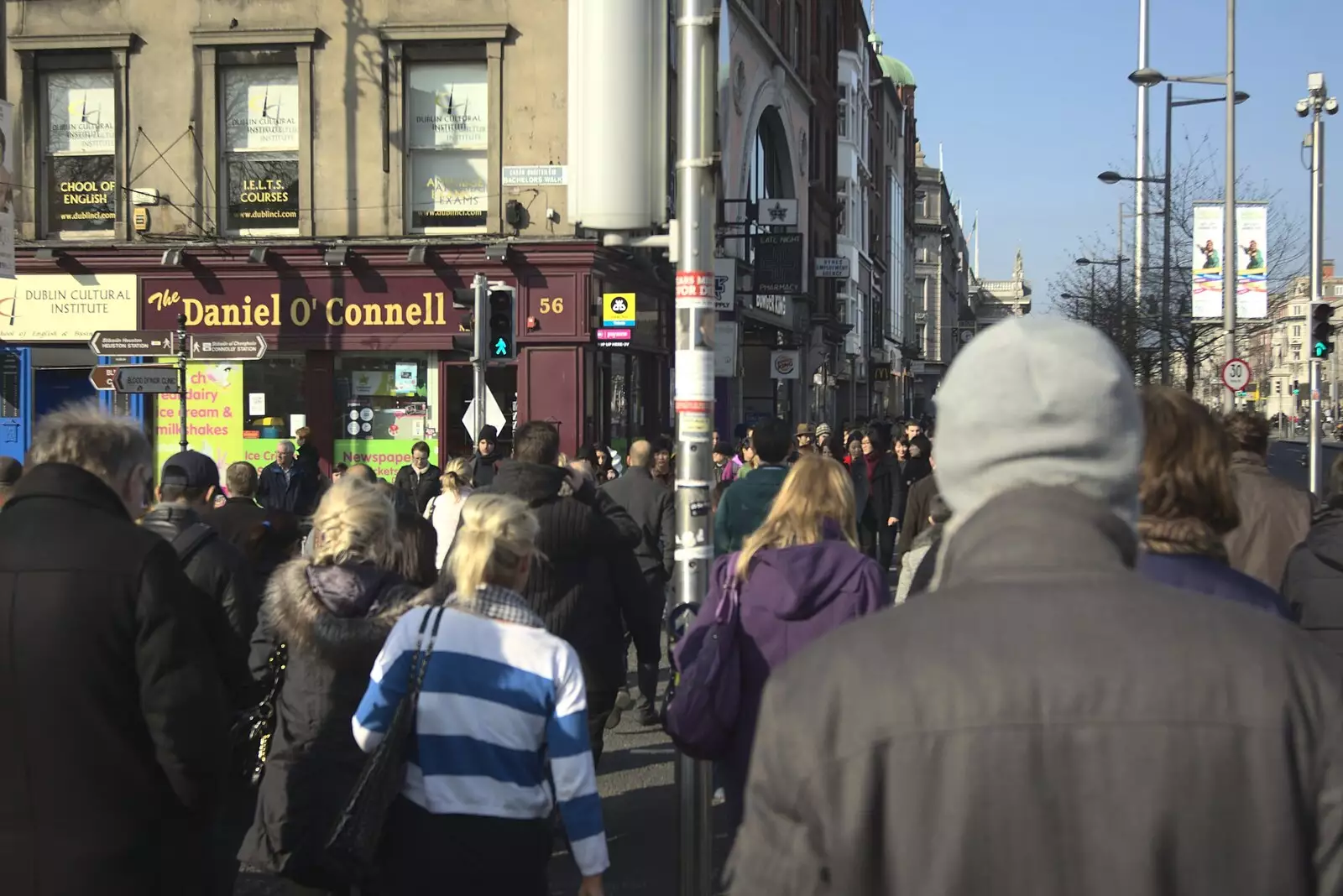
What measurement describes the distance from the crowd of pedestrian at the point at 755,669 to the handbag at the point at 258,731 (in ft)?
0.03

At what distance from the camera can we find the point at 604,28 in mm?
5730

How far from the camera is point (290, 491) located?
16.0 m

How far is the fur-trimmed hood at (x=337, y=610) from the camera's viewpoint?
15.4ft

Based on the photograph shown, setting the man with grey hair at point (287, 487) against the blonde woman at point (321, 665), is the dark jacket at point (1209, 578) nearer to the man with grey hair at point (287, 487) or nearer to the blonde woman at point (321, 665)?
the blonde woman at point (321, 665)

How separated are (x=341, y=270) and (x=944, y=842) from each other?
21.1 m

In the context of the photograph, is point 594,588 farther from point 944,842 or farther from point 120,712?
point 944,842

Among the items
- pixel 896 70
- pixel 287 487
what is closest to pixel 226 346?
pixel 287 487

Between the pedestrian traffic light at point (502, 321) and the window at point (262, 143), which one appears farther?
the window at point (262, 143)

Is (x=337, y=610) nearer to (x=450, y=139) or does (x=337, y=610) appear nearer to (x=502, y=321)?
(x=502, y=321)

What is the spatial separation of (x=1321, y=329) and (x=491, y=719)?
24.7 meters

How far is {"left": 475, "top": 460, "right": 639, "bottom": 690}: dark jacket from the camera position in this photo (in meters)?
6.89

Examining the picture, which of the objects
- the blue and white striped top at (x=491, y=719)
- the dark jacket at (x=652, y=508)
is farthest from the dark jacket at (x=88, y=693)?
the dark jacket at (x=652, y=508)

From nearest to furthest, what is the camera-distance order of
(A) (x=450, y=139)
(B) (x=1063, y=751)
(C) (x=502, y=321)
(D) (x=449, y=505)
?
(B) (x=1063, y=751) → (D) (x=449, y=505) → (C) (x=502, y=321) → (A) (x=450, y=139)

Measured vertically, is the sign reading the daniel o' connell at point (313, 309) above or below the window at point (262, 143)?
below
